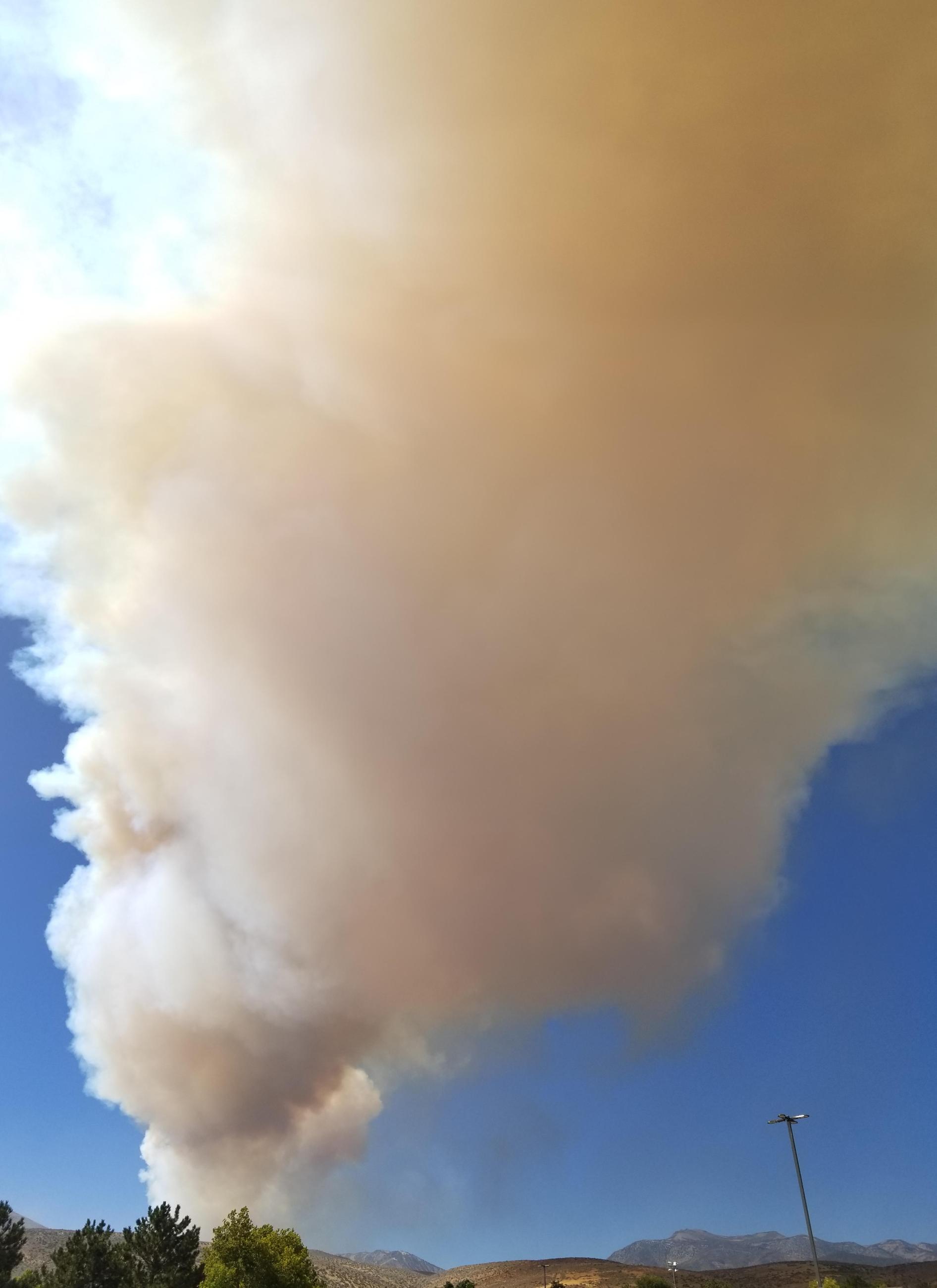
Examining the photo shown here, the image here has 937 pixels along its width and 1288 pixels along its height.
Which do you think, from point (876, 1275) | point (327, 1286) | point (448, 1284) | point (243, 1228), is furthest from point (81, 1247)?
point (876, 1275)

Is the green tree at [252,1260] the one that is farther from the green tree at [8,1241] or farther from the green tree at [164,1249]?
the green tree at [8,1241]

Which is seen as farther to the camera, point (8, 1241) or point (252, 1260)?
point (8, 1241)

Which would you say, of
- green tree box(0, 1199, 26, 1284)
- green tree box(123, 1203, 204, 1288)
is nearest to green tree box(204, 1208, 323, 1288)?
green tree box(123, 1203, 204, 1288)

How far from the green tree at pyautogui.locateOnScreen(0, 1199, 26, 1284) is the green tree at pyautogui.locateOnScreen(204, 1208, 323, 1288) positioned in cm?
2074

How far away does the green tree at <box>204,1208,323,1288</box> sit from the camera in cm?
7981

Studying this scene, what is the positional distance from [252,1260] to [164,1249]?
8.17 m

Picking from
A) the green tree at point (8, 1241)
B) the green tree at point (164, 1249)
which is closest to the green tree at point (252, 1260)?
the green tree at point (164, 1249)

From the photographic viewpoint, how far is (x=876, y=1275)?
642 ft

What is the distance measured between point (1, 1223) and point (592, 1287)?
15686cm

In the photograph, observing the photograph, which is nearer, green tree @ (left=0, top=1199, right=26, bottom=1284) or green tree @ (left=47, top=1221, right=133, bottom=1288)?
green tree @ (left=47, top=1221, right=133, bottom=1288)

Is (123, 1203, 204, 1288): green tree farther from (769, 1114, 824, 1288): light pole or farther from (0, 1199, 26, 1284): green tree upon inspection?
(769, 1114, 824, 1288): light pole

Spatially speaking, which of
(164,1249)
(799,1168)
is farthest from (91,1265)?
(799,1168)

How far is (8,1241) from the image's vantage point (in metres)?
89.3

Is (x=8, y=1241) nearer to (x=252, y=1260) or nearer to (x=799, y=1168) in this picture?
(x=252, y=1260)
